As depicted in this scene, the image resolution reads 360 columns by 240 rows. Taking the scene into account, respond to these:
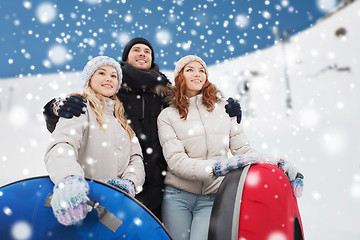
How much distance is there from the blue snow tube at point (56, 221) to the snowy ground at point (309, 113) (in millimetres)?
2831

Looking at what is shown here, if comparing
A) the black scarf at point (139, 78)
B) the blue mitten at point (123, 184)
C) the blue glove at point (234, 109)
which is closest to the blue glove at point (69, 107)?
the blue mitten at point (123, 184)

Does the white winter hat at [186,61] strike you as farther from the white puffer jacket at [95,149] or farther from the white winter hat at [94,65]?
the white puffer jacket at [95,149]

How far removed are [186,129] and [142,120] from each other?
32 cm

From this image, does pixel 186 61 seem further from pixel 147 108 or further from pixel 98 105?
pixel 98 105

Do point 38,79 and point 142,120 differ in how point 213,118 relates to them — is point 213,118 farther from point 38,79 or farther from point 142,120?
point 38,79

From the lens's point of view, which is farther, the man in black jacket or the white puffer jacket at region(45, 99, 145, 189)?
the man in black jacket

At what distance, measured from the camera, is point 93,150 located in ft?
5.06

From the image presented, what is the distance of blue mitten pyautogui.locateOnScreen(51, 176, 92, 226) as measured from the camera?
1026 millimetres

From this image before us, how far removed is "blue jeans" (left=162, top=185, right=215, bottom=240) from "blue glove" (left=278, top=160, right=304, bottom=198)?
0.48 metres

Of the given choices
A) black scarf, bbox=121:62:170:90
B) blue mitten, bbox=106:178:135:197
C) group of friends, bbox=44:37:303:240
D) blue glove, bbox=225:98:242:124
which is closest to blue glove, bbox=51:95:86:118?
group of friends, bbox=44:37:303:240

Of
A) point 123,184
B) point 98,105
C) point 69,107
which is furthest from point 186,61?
point 123,184

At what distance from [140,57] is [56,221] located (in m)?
1.41

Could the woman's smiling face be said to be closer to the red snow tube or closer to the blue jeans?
the blue jeans

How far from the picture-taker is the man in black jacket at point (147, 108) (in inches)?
75.8
